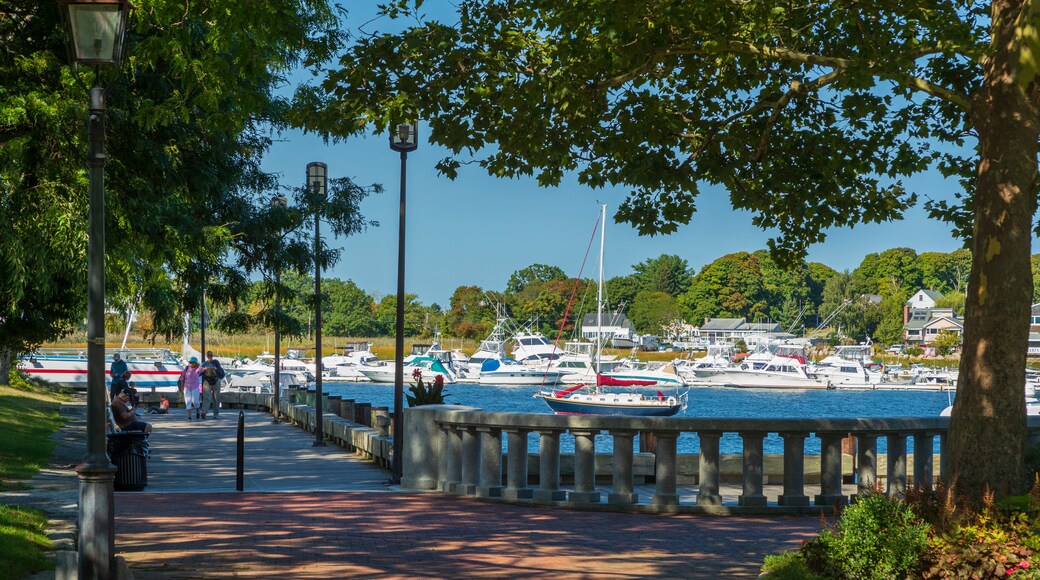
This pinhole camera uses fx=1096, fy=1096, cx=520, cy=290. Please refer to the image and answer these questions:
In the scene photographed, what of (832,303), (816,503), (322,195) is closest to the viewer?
(816,503)

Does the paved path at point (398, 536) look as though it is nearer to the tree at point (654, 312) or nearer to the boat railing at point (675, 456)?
the boat railing at point (675, 456)

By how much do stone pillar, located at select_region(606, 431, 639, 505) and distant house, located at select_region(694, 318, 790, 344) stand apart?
5678 inches

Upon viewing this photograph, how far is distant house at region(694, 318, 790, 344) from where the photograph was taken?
158500mm

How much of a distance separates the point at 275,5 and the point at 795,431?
7.32m

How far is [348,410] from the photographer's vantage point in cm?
2844

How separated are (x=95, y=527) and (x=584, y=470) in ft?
20.2

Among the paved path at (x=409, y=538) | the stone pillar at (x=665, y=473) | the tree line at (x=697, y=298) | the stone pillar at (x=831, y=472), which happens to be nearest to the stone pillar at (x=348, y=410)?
the paved path at (x=409, y=538)

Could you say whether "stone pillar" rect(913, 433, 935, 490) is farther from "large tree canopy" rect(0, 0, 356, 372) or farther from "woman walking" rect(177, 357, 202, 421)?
"woman walking" rect(177, 357, 202, 421)

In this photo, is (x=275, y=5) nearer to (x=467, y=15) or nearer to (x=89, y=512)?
(x=467, y=15)

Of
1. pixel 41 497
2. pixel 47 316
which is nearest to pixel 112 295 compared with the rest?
pixel 47 316

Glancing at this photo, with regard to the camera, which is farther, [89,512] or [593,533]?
[593,533]

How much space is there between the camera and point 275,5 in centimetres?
1102

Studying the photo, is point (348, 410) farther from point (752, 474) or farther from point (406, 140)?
point (752, 474)

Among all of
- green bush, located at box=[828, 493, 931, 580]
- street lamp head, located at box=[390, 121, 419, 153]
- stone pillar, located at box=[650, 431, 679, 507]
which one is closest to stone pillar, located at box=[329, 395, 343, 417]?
street lamp head, located at box=[390, 121, 419, 153]
